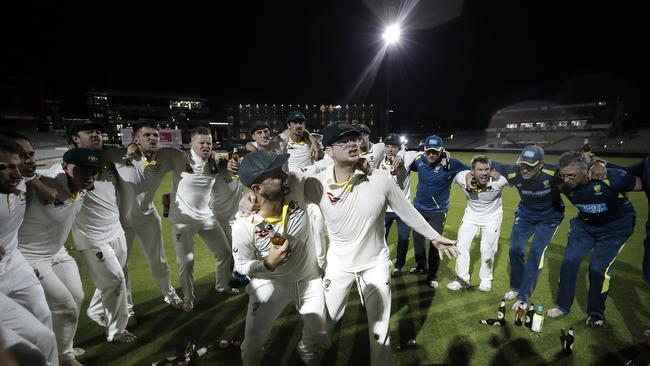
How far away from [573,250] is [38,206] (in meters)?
7.02

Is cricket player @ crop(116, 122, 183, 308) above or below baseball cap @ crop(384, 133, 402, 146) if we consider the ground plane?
below

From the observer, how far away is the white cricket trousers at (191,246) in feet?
16.7

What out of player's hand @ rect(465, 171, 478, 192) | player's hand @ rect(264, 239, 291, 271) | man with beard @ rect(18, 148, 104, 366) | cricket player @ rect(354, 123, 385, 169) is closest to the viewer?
player's hand @ rect(264, 239, 291, 271)

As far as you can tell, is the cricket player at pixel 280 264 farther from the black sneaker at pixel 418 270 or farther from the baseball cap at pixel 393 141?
the baseball cap at pixel 393 141

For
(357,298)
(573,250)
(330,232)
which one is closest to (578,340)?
(573,250)

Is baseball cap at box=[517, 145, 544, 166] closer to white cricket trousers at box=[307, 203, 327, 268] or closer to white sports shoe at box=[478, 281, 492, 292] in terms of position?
white sports shoe at box=[478, 281, 492, 292]

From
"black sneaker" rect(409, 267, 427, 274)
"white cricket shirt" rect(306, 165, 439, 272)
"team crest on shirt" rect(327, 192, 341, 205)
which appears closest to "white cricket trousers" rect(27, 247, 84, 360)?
"white cricket shirt" rect(306, 165, 439, 272)

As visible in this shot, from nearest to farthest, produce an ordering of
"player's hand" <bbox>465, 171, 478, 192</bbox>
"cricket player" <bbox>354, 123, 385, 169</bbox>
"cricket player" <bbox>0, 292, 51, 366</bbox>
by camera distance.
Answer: "cricket player" <bbox>0, 292, 51, 366</bbox> < "player's hand" <bbox>465, 171, 478, 192</bbox> < "cricket player" <bbox>354, 123, 385, 169</bbox>

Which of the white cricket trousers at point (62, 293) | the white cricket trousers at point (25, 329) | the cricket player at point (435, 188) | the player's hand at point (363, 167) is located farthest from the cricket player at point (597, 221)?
the white cricket trousers at point (62, 293)

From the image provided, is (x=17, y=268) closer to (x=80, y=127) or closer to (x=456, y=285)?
(x=80, y=127)

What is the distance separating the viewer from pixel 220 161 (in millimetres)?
5758

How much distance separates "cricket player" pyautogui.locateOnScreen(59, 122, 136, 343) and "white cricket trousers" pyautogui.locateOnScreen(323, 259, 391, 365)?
296cm

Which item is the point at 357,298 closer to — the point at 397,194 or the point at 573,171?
the point at 397,194

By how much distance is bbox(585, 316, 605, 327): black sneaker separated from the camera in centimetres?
453
